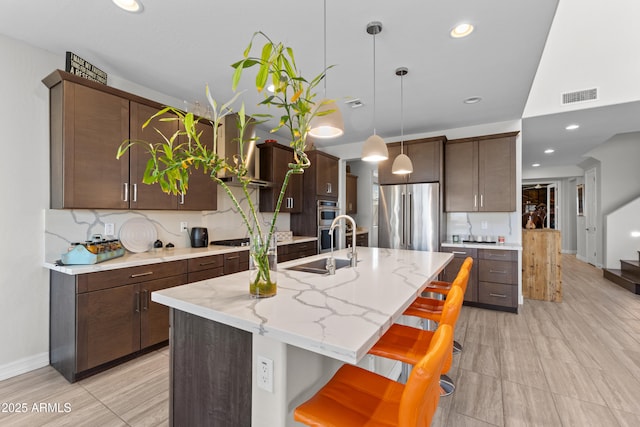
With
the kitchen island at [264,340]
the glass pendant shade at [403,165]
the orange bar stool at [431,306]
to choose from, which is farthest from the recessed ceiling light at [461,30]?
the kitchen island at [264,340]

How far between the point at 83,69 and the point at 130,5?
0.93 m

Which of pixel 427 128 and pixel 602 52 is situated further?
pixel 427 128

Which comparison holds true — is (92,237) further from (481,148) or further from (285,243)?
(481,148)

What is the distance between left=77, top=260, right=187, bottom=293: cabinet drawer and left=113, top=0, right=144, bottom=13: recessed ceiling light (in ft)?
6.29

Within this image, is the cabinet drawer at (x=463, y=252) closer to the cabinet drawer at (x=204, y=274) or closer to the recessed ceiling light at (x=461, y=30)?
the recessed ceiling light at (x=461, y=30)

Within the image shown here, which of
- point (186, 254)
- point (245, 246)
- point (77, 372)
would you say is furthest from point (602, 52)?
point (77, 372)

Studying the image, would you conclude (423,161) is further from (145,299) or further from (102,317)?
(102,317)

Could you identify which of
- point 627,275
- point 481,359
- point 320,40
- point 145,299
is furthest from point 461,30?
point 627,275

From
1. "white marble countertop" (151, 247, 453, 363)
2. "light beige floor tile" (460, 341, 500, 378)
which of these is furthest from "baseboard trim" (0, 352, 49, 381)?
"light beige floor tile" (460, 341, 500, 378)

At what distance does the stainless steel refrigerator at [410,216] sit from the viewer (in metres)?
4.25

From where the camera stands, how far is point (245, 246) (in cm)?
359

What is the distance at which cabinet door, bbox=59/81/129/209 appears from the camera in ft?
7.79

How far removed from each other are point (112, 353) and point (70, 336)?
331 mm

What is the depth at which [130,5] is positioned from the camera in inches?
78.0
